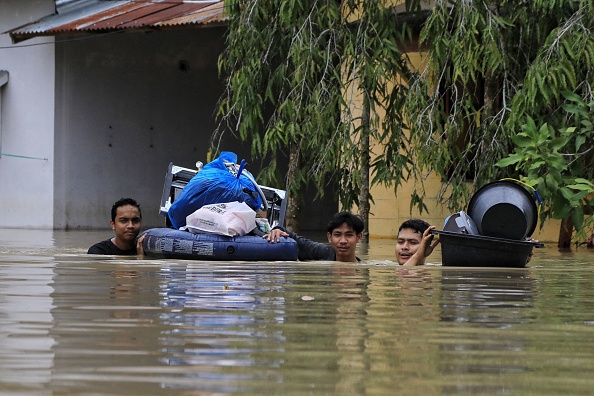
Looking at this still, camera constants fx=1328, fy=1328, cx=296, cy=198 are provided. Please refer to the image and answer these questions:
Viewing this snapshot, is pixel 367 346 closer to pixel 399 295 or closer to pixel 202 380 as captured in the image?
pixel 202 380

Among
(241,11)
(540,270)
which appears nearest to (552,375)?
(540,270)

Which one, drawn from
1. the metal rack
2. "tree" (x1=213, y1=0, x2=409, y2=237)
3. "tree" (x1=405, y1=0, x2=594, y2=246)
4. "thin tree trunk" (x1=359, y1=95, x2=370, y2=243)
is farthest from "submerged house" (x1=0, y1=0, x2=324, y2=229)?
the metal rack

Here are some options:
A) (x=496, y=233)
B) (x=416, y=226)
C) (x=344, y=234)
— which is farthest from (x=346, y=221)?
(x=496, y=233)

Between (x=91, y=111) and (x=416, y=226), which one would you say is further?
(x=91, y=111)

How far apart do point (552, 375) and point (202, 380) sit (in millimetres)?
1139

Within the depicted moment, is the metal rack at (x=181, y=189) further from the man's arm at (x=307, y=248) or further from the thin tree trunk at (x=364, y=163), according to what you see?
the thin tree trunk at (x=364, y=163)

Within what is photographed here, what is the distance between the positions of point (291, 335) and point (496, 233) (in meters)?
6.27

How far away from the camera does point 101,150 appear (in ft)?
85.8

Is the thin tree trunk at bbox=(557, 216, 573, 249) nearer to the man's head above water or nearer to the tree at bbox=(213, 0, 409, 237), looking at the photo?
the tree at bbox=(213, 0, 409, 237)

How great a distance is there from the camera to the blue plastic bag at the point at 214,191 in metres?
12.7

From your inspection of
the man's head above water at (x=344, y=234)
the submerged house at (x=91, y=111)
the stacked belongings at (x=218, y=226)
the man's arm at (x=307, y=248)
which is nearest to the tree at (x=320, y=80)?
the stacked belongings at (x=218, y=226)

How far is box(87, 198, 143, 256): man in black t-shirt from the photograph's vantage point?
1224 cm

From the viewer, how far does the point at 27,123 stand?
2570 centimetres

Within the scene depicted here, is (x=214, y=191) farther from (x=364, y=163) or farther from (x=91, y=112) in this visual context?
(x=91, y=112)
